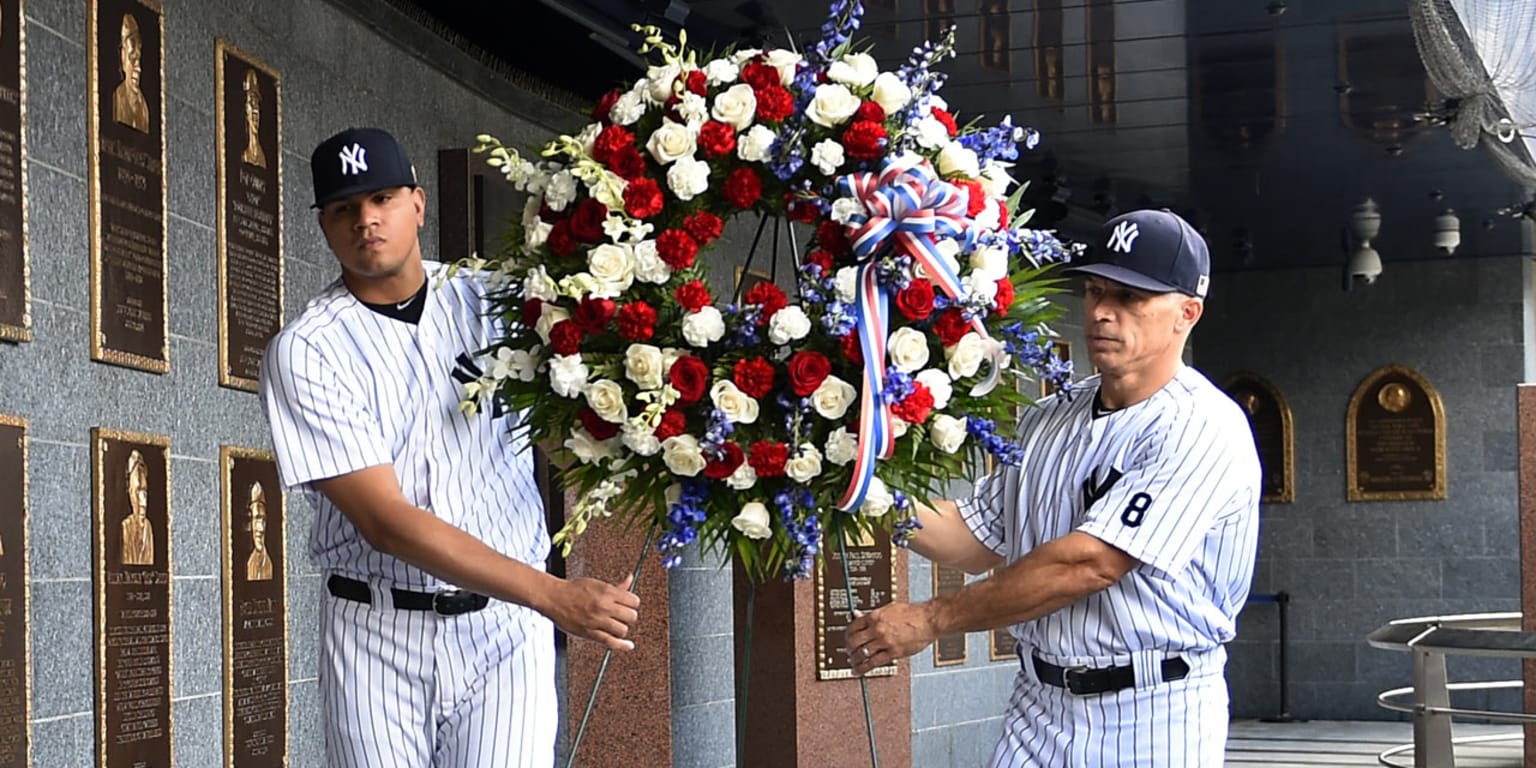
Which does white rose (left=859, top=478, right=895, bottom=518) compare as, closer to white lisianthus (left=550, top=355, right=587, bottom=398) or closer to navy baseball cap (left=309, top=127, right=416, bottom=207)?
white lisianthus (left=550, top=355, right=587, bottom=398)

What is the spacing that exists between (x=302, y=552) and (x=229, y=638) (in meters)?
0.62

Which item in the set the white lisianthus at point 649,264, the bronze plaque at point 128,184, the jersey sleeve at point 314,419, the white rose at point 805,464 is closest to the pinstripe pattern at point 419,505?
the jersey sleeve at point 314,419

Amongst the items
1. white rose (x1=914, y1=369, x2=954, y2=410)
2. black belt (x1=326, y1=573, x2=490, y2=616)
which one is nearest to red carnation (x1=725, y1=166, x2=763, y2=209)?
white rose (x1=914, y1=369, x2=954, y2=410)

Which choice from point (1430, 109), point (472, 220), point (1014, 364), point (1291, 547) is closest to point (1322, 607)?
point (1291, 547)

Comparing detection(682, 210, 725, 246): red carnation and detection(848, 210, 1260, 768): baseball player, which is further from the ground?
detection(682, 210, 725, 246): red carnation

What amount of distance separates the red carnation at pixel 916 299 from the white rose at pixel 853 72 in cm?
35

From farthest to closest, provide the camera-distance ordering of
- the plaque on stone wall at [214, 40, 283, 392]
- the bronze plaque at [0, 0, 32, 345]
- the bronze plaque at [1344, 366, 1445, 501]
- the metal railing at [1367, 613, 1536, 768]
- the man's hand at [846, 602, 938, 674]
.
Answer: the bronze plaque at [1344, 366, 1445, 501] → the metal railing at [1367, 613, 1536, 768] → the plaque on stone wall at [214, 40, 283, 392] → the bronze plaque at [0, 0, 32, 345] → the man's hand at [846, 602, 938, 674]

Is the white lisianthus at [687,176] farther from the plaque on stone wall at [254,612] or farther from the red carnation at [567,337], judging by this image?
the plaque on stone wall at [254,612]

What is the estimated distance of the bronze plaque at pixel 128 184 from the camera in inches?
187

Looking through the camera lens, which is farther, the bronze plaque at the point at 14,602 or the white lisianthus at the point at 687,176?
the bronze plaque at the point at 14,602

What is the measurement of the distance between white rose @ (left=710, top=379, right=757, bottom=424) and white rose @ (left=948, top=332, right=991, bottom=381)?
33cm

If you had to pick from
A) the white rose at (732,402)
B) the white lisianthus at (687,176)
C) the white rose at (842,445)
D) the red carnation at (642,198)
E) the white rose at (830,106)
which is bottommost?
the white rose at (842,445)

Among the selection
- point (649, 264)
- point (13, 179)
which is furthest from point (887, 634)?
point (13, 179)

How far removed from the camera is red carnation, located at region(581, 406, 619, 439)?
3.00m
